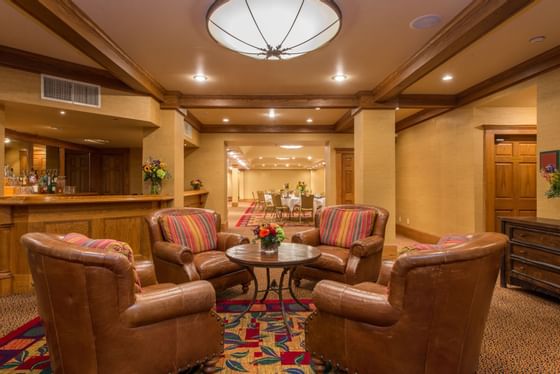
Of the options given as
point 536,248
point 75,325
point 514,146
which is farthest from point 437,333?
point 514,146

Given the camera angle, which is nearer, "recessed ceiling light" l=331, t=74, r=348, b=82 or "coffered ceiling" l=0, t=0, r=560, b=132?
"coffered ceiling" l=0, t=0, r=560, b=132

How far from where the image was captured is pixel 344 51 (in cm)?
339

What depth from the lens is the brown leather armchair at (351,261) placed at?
2.90 meters

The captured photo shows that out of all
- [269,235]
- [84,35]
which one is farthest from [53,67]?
[269,235]

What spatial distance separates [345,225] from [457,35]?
2.19m

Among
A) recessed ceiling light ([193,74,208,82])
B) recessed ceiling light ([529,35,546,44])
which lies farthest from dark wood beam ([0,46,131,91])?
recessed ceiling light ([529,35,546,44])

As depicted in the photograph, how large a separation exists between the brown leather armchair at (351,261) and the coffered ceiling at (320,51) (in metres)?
1.88

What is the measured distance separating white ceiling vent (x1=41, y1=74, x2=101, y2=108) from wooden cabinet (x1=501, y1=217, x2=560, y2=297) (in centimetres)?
530

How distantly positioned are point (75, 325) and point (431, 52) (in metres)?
3.78

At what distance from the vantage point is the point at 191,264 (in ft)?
8.91

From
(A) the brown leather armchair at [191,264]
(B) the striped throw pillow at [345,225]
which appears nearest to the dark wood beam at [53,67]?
(A) the brown leather armchair at [191,264]

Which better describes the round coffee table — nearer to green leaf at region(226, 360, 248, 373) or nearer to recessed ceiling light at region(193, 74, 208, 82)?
green leaf at region(226, 360, 248, 373)

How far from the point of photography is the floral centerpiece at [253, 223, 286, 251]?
8.66 ft

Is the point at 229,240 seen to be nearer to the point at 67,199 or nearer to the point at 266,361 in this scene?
the point at 266,361
